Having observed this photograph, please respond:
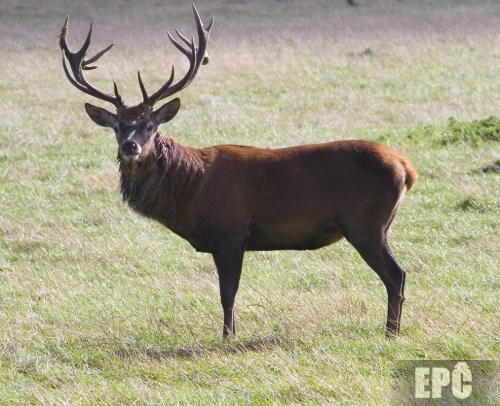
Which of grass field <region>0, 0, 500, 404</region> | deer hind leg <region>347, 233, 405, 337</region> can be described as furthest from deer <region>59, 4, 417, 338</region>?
grass field <region>0, 0, 500, 404</region>

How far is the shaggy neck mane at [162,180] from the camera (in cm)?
751

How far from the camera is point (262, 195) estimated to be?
7387mm

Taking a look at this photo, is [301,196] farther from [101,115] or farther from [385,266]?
[101,115]

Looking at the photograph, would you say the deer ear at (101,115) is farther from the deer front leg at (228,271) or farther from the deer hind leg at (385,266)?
the deer hind leg at (385,266)

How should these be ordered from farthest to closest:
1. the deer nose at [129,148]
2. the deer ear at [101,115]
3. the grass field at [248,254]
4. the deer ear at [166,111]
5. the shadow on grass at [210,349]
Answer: the deer ear at [101,115] < the deer ear at [166,111] < the deer nose at [129,148] < the shadow on grass at [210,349] < the grass field at [248,254]

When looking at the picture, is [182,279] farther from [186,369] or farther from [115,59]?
[115,59]

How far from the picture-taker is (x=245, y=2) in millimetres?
33344

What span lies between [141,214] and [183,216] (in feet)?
1.24

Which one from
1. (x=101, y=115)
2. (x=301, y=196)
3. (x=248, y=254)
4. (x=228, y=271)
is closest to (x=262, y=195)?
(x=301, y=196)

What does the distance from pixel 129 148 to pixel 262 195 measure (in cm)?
97

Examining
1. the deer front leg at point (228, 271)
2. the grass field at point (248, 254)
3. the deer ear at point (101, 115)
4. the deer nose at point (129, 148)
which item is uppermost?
the deer ear at point (101, 115)

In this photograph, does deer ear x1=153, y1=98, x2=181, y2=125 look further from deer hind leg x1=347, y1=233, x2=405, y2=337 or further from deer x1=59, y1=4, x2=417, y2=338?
deer hind leg x1=347, y1=233, x2=405, y2=337

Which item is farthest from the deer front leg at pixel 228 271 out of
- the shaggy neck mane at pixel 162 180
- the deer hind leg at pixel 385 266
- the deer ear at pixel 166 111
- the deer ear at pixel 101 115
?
the deer ear at pixel 101 115

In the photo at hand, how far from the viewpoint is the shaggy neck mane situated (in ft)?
24.6
